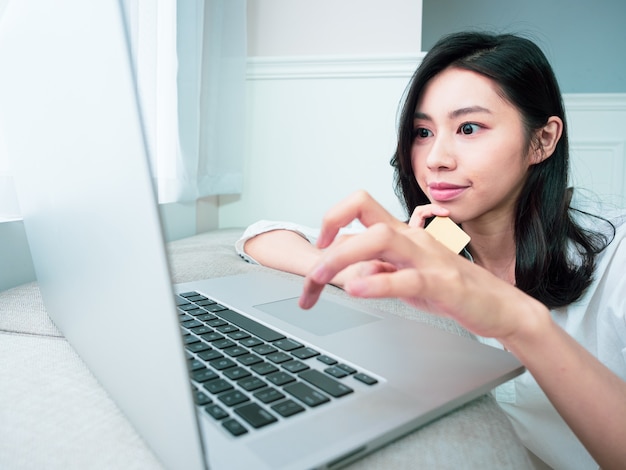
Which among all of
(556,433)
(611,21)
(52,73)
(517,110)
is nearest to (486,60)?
(517,110)

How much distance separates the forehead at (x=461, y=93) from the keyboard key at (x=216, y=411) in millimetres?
Answer: 764

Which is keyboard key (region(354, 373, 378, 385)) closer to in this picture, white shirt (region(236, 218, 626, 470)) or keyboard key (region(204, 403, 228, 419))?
keyboard key (region(204, 403, 228, 419))

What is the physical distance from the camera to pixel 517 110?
0.91m

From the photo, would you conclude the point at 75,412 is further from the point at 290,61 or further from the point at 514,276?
the point at 290,61

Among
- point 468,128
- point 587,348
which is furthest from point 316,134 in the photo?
point 587,348

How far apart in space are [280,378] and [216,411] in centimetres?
6

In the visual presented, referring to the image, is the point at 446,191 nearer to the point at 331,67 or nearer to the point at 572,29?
the point at 331,67

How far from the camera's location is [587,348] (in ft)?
2.63

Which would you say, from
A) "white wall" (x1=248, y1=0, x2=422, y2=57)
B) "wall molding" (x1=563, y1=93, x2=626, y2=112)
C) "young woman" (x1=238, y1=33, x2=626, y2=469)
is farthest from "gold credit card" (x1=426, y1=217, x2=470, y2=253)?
"wall molding" (x1=563, y1=93, x2=626, y2=112)

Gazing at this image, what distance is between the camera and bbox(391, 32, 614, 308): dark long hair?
0.85m

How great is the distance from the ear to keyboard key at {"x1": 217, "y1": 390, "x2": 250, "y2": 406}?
2.75 feet

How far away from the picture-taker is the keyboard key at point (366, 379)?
37 cm

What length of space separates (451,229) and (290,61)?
3.66ft

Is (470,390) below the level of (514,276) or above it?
above
